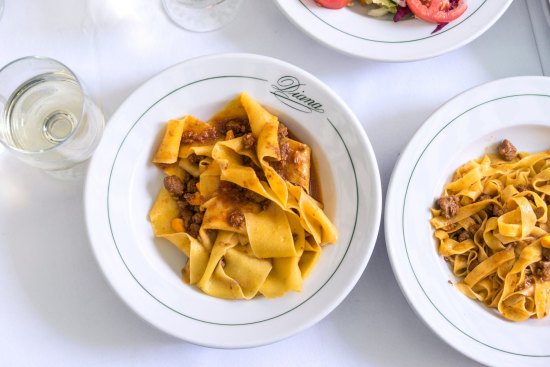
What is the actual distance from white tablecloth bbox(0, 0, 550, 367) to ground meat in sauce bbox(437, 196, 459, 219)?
0.25m

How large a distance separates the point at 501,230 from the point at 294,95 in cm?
97

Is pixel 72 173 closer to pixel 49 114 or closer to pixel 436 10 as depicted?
pixel 49 114

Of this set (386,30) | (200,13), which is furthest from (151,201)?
(386,30)

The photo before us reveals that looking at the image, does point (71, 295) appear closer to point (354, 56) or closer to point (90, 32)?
point (90, 32)

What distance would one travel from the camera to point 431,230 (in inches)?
91.0

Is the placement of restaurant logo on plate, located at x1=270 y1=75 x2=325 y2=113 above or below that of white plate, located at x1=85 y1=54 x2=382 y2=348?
above

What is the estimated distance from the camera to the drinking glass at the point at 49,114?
2.22 meters

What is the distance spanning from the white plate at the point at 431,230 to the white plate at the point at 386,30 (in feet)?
0.81

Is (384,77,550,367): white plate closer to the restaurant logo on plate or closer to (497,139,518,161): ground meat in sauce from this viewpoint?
(497,139,518,161): ground meat in sauce

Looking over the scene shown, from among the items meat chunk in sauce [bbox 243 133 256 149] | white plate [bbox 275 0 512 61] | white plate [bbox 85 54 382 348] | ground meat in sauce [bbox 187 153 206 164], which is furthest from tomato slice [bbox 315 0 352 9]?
ground meat in sauce [bbox 187 153 206 164]

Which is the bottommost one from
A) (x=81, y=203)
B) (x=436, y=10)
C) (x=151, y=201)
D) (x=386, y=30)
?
(x=81, y=203)

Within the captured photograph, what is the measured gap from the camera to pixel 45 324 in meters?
2.33

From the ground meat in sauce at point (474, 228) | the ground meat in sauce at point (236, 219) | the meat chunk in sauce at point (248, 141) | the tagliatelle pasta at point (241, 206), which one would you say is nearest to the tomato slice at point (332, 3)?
the tagliatelle pasta at point (241, 206)

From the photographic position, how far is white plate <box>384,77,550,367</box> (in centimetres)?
221
